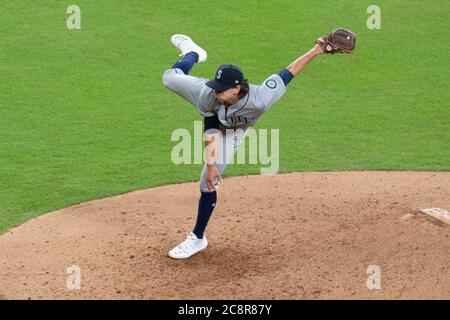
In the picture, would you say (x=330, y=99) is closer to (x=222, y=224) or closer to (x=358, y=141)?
(x=358, y=141)

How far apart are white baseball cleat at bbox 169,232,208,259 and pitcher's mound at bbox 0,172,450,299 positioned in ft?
0.18

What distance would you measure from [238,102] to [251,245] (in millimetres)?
1288

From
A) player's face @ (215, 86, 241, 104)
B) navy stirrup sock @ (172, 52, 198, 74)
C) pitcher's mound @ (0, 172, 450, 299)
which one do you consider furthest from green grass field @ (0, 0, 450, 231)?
player's face @ (215, 86, 241, 104)

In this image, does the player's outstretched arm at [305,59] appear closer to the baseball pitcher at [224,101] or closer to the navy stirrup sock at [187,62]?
the baseball pitcher at [224,101]

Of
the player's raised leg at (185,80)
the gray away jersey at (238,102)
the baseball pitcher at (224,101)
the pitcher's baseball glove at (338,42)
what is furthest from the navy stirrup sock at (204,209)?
the pitcher's baseball glove at (338,42)

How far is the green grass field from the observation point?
9.21m

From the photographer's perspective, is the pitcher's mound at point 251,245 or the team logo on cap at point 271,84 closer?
the pitcher's mound at point 251,245

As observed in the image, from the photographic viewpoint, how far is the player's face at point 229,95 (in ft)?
21.4

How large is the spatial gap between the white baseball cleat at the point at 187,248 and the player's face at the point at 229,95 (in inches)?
46.7

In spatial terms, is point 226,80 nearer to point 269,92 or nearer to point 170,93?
point 269,92

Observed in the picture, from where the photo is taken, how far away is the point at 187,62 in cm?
721

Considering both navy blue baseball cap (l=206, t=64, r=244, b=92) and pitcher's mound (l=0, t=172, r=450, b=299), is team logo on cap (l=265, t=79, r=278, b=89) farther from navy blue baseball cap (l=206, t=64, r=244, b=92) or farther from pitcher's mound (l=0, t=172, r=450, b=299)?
pitcher's mound (l=0, t=172, r=450, b=299)

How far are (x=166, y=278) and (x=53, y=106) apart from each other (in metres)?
4.53
